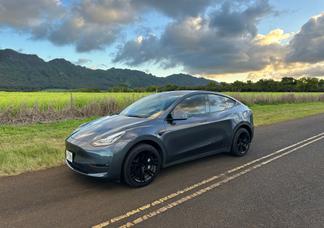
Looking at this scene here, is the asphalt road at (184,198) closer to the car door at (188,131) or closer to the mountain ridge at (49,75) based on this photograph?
the car door at (188,131)

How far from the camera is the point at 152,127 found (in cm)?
531

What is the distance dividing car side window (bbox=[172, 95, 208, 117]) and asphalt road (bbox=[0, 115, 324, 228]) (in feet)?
3.82

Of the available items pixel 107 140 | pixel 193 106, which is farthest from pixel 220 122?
pixel 107 140

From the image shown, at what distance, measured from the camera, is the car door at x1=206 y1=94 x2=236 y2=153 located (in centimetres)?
648

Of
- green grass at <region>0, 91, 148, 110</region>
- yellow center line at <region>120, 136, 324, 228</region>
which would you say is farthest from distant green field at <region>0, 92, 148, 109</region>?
yellow center line at <region>120, 136, 324, 228</region>

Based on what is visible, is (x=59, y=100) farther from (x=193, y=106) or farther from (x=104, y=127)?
(x=104, y=127)

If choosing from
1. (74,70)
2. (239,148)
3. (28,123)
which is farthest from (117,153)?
(74,70)

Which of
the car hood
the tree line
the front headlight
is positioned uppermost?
the tree line

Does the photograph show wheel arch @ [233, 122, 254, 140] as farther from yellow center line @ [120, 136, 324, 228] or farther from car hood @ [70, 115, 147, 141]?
car hood @ [70, 115, 147, 141]

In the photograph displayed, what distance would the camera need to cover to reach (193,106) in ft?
20.6

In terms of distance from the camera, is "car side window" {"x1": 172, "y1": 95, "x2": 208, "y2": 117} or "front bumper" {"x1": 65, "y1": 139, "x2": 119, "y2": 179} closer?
"front bumper" {"x1": 65, "y1": 139, "x2": 119, "y2": 179}

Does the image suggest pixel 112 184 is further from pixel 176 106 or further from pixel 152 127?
pixel 176 106

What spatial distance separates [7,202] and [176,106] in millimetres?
3290

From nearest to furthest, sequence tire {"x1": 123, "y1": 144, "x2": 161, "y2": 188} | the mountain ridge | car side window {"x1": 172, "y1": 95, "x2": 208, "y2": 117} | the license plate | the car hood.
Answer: tire {"x1": 123, "y1": 144, "x2": 161, "y2": 188} < the car hood < the license plate < car side window {"x1": 172, "y1": 95, "x2": 208, "y2": 117} < the mountain ridge
